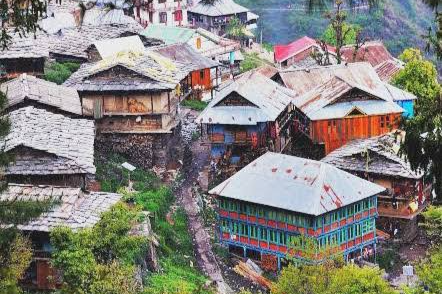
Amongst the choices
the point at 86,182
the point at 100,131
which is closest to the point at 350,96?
the point at 100,131

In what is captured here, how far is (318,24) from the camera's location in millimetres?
111500

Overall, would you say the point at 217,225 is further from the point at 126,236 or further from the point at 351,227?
the point at 126,236

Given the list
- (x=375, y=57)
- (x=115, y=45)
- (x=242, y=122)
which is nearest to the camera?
(x=242, y=122)

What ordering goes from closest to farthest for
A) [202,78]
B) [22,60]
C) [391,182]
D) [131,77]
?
[391,182] → [131,77] → [22,60] → [202,78]

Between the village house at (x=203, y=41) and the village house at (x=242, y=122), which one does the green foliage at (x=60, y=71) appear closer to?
the village house at (x=242, y=122)

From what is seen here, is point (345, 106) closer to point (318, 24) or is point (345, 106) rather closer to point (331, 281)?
point (331, 281)

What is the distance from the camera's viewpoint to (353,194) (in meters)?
43.1

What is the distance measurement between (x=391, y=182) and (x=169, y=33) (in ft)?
107

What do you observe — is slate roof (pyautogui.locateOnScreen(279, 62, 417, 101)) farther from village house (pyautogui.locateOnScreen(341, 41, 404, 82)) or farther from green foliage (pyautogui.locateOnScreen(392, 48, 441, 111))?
village house (pyautogui.locateOnScreen(341, 41, 404, 82))

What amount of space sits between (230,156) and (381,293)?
728 inches

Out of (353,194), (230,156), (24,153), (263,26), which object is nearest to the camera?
(24,153)

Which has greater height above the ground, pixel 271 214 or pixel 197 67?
pixel 197 67

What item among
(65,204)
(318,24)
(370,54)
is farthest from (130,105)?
(318,24)

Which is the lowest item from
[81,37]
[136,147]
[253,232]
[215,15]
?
[253,232]
